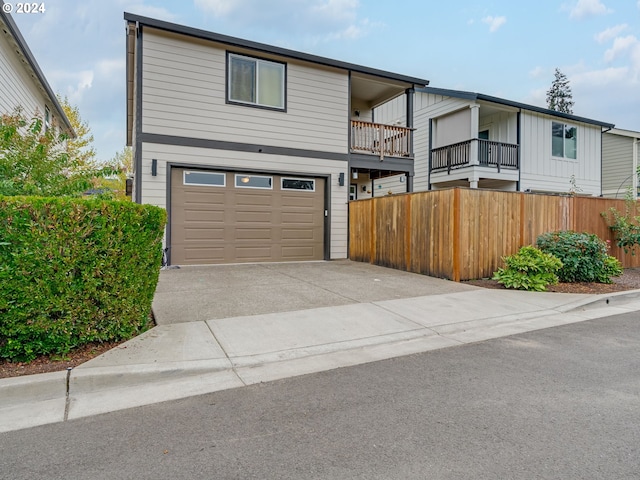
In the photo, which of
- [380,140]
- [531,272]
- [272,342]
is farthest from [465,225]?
[272,342]

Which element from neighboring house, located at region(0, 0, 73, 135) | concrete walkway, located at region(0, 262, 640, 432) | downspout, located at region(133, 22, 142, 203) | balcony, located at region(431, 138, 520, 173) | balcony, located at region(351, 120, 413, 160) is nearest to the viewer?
concrete walkway, located at region(0, 262, 640, 432)

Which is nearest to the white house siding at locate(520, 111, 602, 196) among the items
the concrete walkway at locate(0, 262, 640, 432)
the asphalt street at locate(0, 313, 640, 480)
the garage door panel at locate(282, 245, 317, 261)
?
the garage door panel at locate(282, 245, 317, 261)

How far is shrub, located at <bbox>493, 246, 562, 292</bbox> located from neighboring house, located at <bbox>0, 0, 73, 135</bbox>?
9777 millimetres

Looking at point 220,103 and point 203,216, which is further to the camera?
point 220,103

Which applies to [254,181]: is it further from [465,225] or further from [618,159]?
[618,159]

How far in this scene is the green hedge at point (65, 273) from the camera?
337cm

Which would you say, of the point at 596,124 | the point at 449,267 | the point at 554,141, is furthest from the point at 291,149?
the point at 596,124

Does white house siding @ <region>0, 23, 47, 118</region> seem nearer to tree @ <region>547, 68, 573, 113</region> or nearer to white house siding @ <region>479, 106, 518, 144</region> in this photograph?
white house siding @ <region>479, 106, 518, 144</region>

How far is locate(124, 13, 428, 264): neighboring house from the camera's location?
31.0ft

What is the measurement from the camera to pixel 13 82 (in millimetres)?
9875

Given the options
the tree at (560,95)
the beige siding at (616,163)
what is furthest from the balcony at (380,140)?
the tree at (560,95)

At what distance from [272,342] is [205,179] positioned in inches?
268

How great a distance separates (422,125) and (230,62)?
387 inches

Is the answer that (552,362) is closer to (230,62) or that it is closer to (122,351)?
(122,351)
